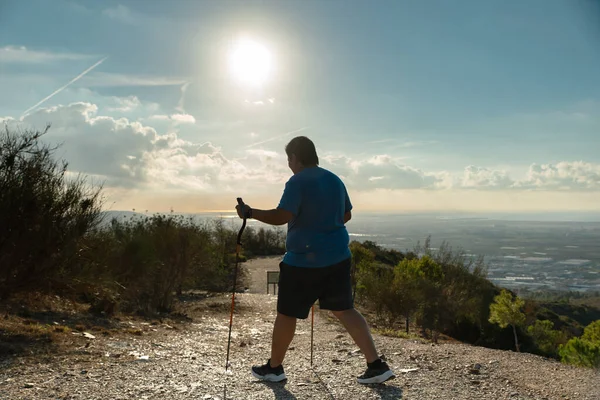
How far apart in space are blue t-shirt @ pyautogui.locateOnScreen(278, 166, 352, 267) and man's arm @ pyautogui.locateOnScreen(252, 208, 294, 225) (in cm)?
5

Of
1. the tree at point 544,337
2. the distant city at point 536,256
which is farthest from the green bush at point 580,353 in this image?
the distant city at point 536,256

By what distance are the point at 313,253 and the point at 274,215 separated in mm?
465

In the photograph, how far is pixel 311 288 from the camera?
4.11 m

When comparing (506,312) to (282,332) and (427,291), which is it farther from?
(282,332)

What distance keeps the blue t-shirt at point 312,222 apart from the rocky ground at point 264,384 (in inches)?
45.7

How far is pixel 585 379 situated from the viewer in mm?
4816

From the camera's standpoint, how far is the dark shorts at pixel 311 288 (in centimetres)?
409

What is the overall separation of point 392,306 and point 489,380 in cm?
1136

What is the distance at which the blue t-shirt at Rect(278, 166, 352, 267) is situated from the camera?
13.3ft

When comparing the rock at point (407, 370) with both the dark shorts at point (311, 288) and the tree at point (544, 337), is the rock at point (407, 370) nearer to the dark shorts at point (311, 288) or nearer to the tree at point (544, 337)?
the dark shorts at point (311, 288)

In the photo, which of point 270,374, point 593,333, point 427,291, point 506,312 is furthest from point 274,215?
point 593,333

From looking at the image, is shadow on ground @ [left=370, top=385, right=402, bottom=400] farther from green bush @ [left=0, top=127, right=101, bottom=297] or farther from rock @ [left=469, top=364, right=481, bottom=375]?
green bush @ [left=0, top=127, right=101, bottom=297]

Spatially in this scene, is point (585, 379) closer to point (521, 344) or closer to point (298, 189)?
point (298, 189)

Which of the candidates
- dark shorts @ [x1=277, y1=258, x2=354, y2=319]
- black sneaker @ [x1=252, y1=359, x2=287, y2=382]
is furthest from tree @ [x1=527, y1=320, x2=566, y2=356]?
dark shorts @ [x1=277, y1=258, x2=354, y2=319]
